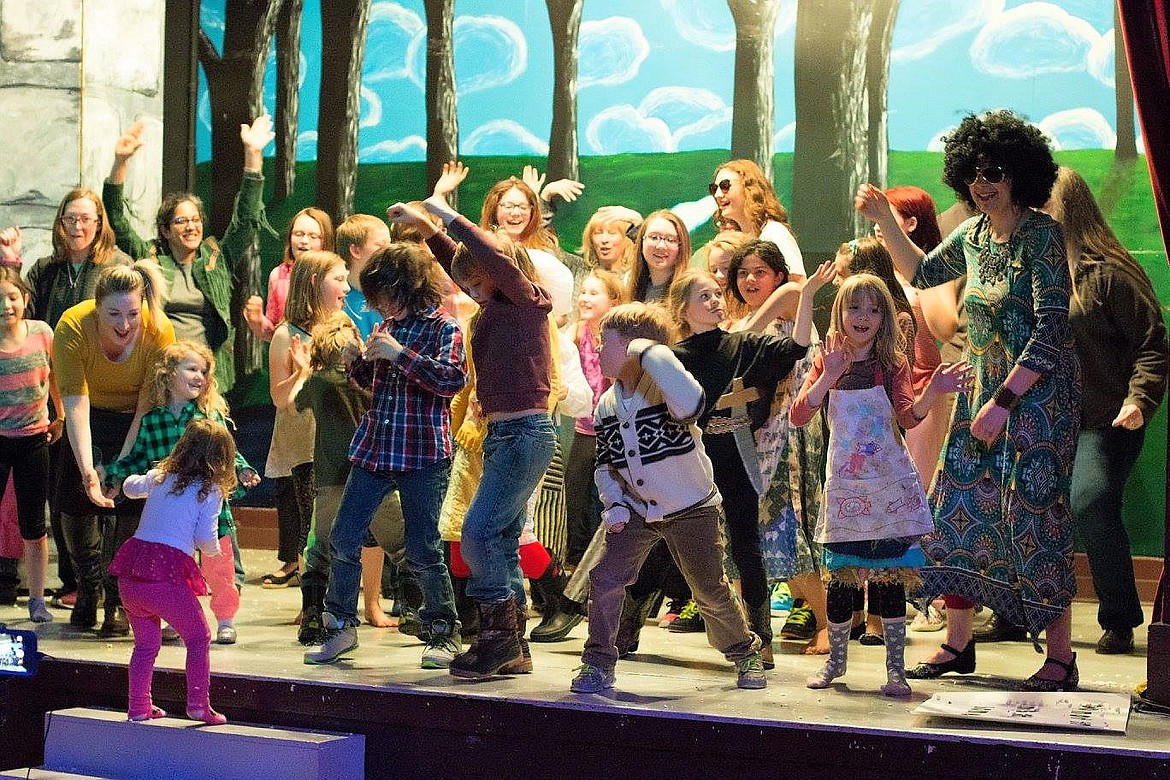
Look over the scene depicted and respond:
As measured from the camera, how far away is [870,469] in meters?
Answer: 4.52

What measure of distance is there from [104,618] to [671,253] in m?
2.47

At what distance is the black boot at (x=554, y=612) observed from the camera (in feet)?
17.8

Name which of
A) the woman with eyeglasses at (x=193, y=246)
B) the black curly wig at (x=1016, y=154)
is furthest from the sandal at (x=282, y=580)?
the black curly wig at (x=1016, y=154)

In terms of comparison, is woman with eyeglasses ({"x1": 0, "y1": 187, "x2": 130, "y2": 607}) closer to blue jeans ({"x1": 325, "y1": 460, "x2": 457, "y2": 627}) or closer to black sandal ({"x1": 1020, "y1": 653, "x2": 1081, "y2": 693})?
blue jeans ({"x1": 325, "y1": 460, "x2": 457, "y2": 627})

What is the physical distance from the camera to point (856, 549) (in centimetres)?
449

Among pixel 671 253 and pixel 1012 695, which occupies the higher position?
pixel 671 253

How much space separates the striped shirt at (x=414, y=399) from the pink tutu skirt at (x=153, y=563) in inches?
25.1

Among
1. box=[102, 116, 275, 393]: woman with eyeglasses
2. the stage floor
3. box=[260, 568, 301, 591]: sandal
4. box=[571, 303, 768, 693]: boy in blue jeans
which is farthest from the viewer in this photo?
box=[260, 568, 301, 591]: sandal

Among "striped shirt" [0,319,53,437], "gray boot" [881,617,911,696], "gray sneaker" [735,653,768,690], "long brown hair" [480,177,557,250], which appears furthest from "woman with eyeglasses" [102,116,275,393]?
"gray boot" [881,617,911,696]

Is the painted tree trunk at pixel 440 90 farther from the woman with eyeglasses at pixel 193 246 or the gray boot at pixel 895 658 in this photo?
the gray boot at pixel 895 658

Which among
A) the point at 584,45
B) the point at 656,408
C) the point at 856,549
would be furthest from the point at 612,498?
the point at 584,45

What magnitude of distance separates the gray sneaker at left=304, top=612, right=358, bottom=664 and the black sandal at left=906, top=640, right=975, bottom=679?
178 cm

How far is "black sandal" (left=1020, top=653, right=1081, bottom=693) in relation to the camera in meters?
4.47

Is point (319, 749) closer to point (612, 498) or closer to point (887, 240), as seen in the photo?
point (612, 498)
